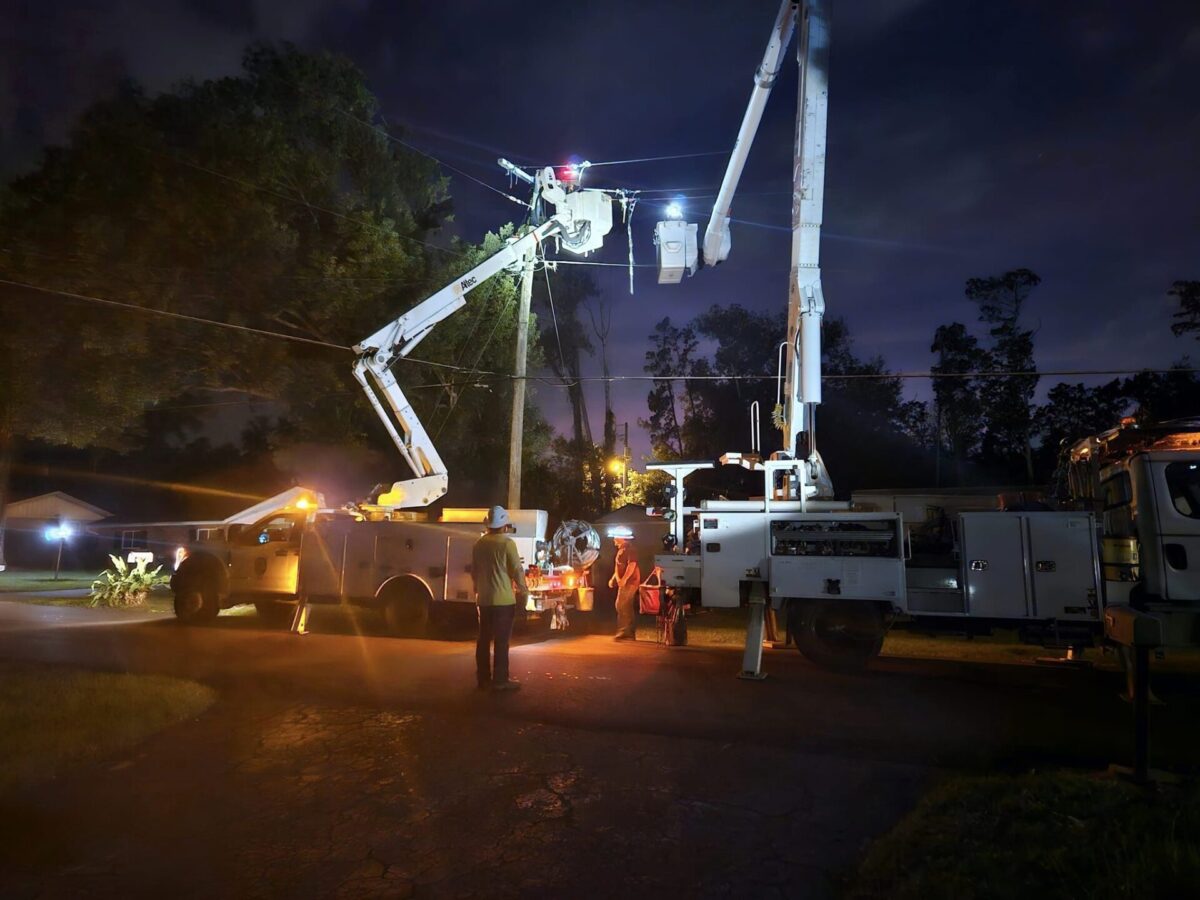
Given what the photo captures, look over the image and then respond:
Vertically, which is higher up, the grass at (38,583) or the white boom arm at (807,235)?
the white boom arm at (807,235)

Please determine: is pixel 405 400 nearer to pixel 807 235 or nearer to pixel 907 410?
pixel 807 235

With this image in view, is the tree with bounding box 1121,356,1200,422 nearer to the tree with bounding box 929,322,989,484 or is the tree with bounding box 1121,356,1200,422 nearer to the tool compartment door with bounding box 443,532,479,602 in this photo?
the tree with bounding box 929,322,989,484

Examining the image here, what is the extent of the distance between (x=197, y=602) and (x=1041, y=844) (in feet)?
46.7

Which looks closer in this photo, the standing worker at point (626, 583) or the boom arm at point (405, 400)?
the standing worker at point (626, 583)

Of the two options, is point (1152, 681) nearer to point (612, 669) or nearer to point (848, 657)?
point (848, 657)

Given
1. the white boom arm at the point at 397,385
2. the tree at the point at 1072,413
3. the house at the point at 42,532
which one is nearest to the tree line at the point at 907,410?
the tree at the point at 1072,413

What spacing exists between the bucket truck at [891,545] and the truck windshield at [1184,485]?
0.01m

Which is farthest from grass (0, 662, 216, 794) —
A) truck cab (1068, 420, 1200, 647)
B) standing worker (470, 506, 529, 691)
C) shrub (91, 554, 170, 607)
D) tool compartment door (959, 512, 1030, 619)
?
shrub (91, 554, 170, 607)

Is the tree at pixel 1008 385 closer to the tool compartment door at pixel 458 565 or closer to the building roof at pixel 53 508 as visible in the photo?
the tool compartment door at pixel 458 565

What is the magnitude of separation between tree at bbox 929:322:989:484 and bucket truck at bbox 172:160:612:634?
26994 mm

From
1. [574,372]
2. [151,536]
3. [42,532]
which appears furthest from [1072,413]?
[42,532]

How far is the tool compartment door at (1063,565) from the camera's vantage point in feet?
26.4

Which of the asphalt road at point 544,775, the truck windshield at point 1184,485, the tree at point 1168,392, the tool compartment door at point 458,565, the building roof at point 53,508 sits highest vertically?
the tree at point 1168,392

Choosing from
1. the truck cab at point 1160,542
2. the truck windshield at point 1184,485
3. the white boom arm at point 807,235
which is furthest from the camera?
the white boom arm at point 807,235
